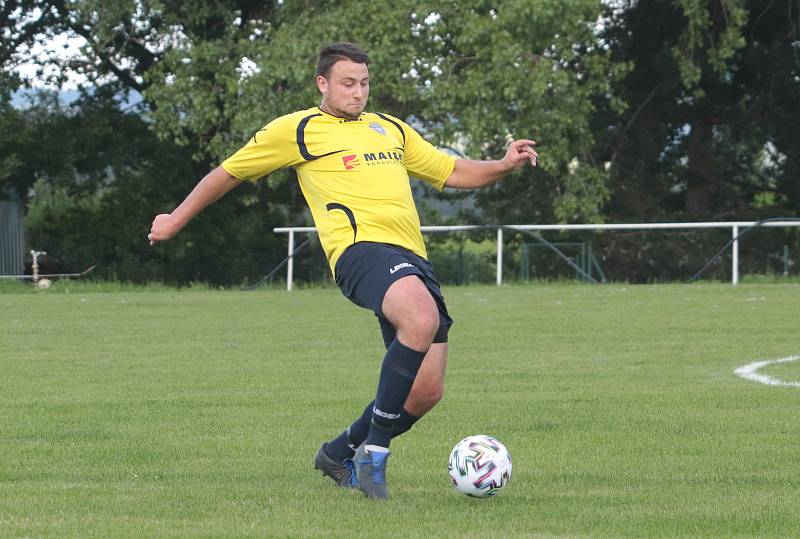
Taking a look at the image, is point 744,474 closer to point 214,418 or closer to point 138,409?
point 214,418

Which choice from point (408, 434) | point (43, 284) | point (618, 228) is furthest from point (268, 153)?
point (43, 284)

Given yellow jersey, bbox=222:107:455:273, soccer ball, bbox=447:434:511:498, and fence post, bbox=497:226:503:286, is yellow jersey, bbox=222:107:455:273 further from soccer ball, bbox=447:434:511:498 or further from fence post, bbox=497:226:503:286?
fence post, bbox=497:226:503:286

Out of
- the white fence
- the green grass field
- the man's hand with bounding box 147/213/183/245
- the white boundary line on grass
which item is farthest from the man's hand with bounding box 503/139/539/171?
the white fence

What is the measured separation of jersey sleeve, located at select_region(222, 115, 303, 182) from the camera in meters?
6.34

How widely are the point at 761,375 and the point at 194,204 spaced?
584 cm

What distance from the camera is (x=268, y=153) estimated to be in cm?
636

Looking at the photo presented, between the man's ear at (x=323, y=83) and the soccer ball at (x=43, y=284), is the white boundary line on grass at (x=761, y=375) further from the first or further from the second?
the soccer ball at (x=43, y=284)

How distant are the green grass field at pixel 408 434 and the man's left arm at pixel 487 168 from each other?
1326 millimetres

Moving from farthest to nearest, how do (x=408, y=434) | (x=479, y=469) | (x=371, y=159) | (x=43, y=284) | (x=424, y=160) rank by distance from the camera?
(x=43, y=284) < (x=408, y=434) < (x=424, y=160) < (x=371, y=159) < (x=479, y=469)

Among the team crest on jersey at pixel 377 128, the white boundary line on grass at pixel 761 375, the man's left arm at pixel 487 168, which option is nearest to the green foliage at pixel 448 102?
the white boundary line on grass at pixel 761 375

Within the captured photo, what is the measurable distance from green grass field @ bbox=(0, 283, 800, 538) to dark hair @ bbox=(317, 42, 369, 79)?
70.4 inches

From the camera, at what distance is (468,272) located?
2739 centimetres

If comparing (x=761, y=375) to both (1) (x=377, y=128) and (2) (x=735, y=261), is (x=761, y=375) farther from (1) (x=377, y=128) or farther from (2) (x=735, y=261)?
(2) (x=735, y=261)

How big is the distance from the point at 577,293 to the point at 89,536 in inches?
696
